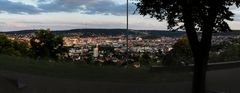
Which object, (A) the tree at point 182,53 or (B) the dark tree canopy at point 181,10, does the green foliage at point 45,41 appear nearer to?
(A) the tree at point 182,53

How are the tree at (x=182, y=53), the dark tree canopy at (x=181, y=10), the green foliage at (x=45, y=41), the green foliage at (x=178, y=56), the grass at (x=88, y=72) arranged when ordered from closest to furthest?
the dark tree canopy at (x=181, y=10)
the grass at (x=88, y=72)
the green foliage at (x=178, y=56)
the tree at (x=182, y=53)
the green foliage at (x=45, y=41)

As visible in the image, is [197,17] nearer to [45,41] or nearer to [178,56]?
[178,56]

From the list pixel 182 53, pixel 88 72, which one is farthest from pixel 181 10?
pixel 182 53

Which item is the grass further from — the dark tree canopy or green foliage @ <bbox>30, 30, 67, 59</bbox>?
green foliage @ <bbox>30, 30, 67, 59</bbox>

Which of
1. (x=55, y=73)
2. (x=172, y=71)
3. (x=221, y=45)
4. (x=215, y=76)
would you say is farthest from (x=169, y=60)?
(x=221, y=45)

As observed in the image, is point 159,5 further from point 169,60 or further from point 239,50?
point 239,50

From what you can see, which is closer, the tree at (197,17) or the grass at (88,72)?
the tree at (197,17)

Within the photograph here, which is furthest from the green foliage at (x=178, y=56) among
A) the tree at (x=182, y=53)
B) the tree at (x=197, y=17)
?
the tree at (x=197, y=17)
